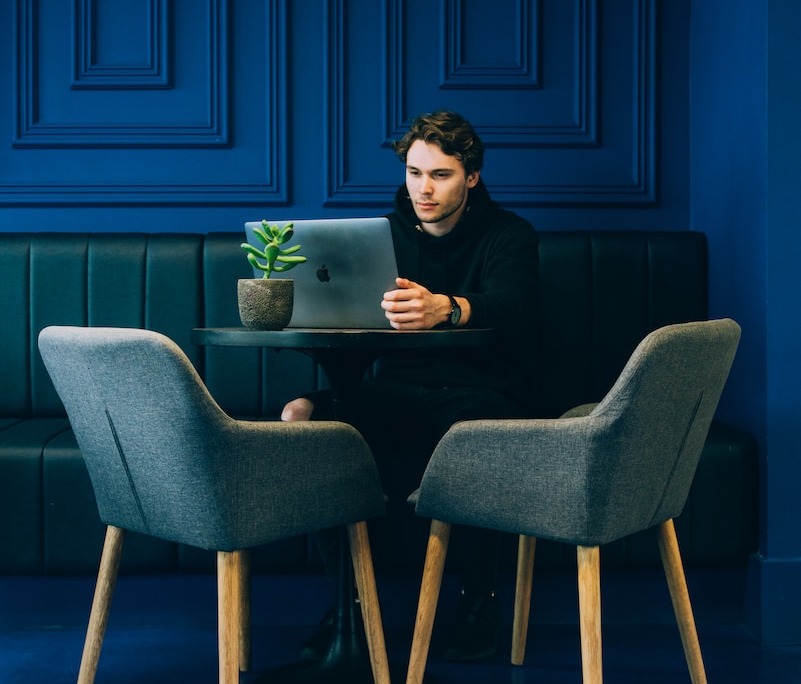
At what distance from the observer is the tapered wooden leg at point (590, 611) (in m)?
1.59

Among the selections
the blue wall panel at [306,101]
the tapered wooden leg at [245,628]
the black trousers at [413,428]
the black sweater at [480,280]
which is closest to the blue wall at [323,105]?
the blue wall panel at [306,101]

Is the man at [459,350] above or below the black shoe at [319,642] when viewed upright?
above

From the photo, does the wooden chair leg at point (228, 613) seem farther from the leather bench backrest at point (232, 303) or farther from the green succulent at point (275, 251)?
the leather bench backrest at point (232, 303)

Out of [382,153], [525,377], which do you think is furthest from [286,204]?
[525,377]

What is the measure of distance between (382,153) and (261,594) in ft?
4.48

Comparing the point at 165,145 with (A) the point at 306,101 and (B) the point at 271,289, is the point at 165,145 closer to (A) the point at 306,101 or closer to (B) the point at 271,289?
(A) the point at 306,101

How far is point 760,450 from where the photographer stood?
2.36 m

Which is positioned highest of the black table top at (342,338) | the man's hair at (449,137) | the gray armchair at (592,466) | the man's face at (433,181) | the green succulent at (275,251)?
the man's hair at (449,137)

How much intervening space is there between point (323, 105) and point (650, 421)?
5.69 ft

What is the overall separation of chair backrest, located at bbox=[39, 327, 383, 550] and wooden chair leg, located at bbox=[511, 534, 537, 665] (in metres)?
0.57

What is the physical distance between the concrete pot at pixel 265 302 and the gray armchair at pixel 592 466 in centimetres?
41

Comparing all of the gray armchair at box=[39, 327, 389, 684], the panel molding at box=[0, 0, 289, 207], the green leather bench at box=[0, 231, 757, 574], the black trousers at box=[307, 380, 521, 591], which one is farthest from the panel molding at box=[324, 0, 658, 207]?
the gray armchair at box=[39, 327, 389, 684]

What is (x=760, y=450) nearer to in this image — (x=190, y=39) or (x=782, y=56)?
(x=782, y=56)

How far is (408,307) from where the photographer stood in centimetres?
181
